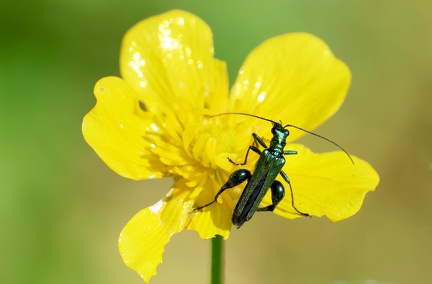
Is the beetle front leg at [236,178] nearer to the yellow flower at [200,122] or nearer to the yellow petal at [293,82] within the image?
the yellow flower at [200,122]

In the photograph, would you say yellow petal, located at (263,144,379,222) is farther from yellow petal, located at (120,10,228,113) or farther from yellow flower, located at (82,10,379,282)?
yellow petal, located at (120,10,228,113)

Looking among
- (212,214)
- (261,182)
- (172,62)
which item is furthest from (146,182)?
(261,182)

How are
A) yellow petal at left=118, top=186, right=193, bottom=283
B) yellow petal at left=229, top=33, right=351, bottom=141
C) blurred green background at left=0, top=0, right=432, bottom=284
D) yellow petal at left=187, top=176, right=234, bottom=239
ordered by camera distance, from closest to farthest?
1. yellow petal at left=118, top=186, right=193, bottom=283
2. yellow petal at left=187, top=176, right=234, bottom=239
3. yellow petal at left=229, top=33, right=351, bottom=141
4. blurred green background at left=0, top=0, right=432, bottom=284

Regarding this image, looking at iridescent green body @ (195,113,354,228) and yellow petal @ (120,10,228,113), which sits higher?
yellow petal @ (120,10,228,113)

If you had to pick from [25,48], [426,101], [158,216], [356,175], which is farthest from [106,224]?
[426,101]

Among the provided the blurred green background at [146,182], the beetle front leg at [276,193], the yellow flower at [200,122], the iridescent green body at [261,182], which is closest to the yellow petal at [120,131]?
the yellow flower at [200,122]

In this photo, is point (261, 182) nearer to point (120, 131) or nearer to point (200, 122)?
point (200, 122)

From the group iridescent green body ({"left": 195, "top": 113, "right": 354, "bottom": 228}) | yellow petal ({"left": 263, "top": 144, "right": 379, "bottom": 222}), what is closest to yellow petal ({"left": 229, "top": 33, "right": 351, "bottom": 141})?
yellow petal ({"left": 263, "top": 144, "right": 379, "bottom": 222})
